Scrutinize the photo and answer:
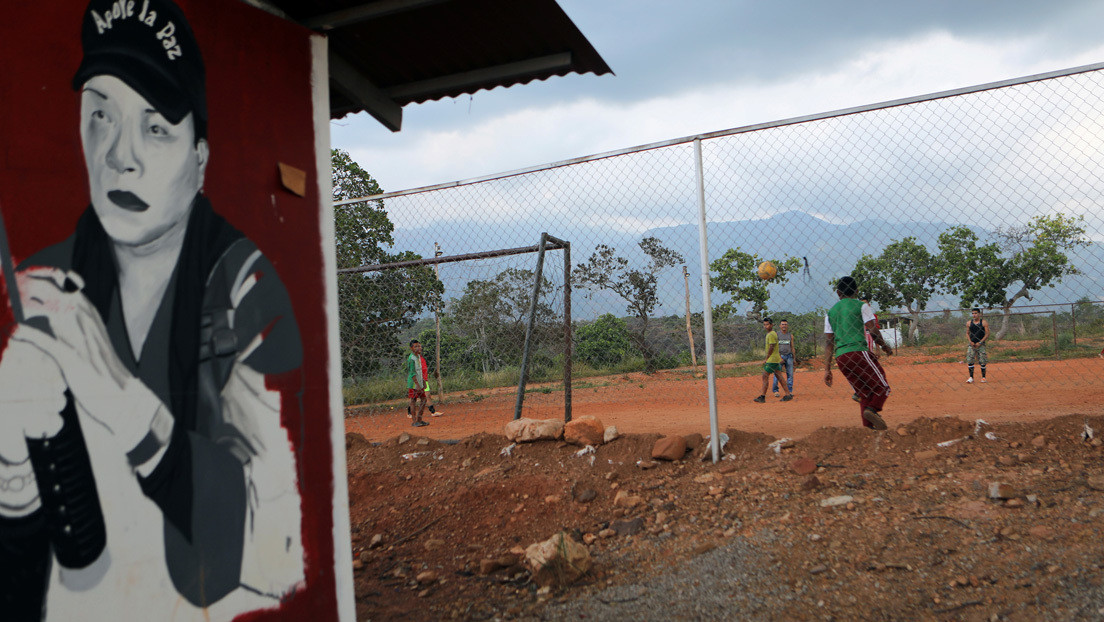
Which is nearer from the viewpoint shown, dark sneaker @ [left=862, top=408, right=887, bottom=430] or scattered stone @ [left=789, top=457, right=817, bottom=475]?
scattered stone @ [left=789, top=457, right=817, bottom=475]

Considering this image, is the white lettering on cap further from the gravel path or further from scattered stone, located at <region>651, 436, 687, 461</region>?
scattered stone, located at <region>651, 436, 687, 461</region>

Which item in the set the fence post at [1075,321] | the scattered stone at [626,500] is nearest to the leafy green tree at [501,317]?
the scattered stone at [626,500]

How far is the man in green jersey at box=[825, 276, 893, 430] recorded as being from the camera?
5.75 metres

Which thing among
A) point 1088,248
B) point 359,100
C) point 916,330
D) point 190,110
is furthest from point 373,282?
point 916,330

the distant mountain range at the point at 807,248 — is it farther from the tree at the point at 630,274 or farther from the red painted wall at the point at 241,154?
the red painted wall at the point at 241,154

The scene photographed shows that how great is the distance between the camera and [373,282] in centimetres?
977

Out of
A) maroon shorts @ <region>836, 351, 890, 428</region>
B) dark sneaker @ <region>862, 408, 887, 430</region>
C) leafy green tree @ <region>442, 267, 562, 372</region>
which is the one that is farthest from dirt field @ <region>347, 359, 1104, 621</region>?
leafy green tree @ <region>442, 267, 562, 372</region>

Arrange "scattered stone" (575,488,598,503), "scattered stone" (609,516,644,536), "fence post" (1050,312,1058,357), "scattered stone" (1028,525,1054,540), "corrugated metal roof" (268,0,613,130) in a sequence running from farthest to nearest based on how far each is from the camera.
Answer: "fence post" (1050,312,1058,357)
"scattered stone" (575,488,598,503)
"scattered stone" (609,516,644,536)
"scattered stone" (1028,525,1054,540)
"corrugated metal roof" (268,0,613,130)

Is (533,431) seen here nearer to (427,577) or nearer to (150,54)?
(427,577)

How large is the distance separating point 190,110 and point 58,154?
0.53m

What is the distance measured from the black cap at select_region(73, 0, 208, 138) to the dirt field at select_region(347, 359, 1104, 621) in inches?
117

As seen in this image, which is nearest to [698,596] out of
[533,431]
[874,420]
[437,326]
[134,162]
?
[533,431]

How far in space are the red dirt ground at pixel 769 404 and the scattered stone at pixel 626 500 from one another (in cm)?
295

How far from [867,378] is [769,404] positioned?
541 centimetres
